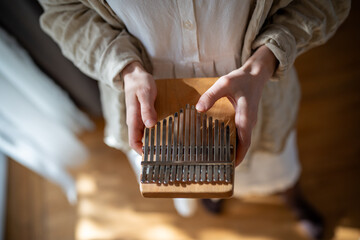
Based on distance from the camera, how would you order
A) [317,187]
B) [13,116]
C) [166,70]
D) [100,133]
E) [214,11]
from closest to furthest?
[214,11]
[166,70]
[13,116]
[317,187]
[100,133]

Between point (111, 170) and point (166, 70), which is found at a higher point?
point (166, 70)

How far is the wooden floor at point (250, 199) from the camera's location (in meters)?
1.53

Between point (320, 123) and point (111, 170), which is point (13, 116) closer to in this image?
point (111, 170)

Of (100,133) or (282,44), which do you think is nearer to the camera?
(282,44)

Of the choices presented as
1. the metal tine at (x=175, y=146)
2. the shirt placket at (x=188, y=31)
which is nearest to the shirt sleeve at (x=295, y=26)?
the shirt placket at (x=188, y=31)

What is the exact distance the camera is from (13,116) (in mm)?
1402

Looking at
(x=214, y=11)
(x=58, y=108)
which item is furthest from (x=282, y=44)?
(x=58, y=108)

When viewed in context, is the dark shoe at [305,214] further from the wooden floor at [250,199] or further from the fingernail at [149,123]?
the fingernail at [149,123]

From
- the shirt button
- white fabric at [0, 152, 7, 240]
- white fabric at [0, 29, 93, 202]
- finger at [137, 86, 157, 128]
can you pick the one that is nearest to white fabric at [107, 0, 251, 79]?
the shirt button

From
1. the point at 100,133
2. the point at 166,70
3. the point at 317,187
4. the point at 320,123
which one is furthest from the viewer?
the point at 100,133

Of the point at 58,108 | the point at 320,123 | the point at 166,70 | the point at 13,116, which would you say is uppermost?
the point at 166,70

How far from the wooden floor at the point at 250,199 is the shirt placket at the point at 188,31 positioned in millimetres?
932

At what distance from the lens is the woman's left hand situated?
0.72 meters

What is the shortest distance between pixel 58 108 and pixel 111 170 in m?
0.37
